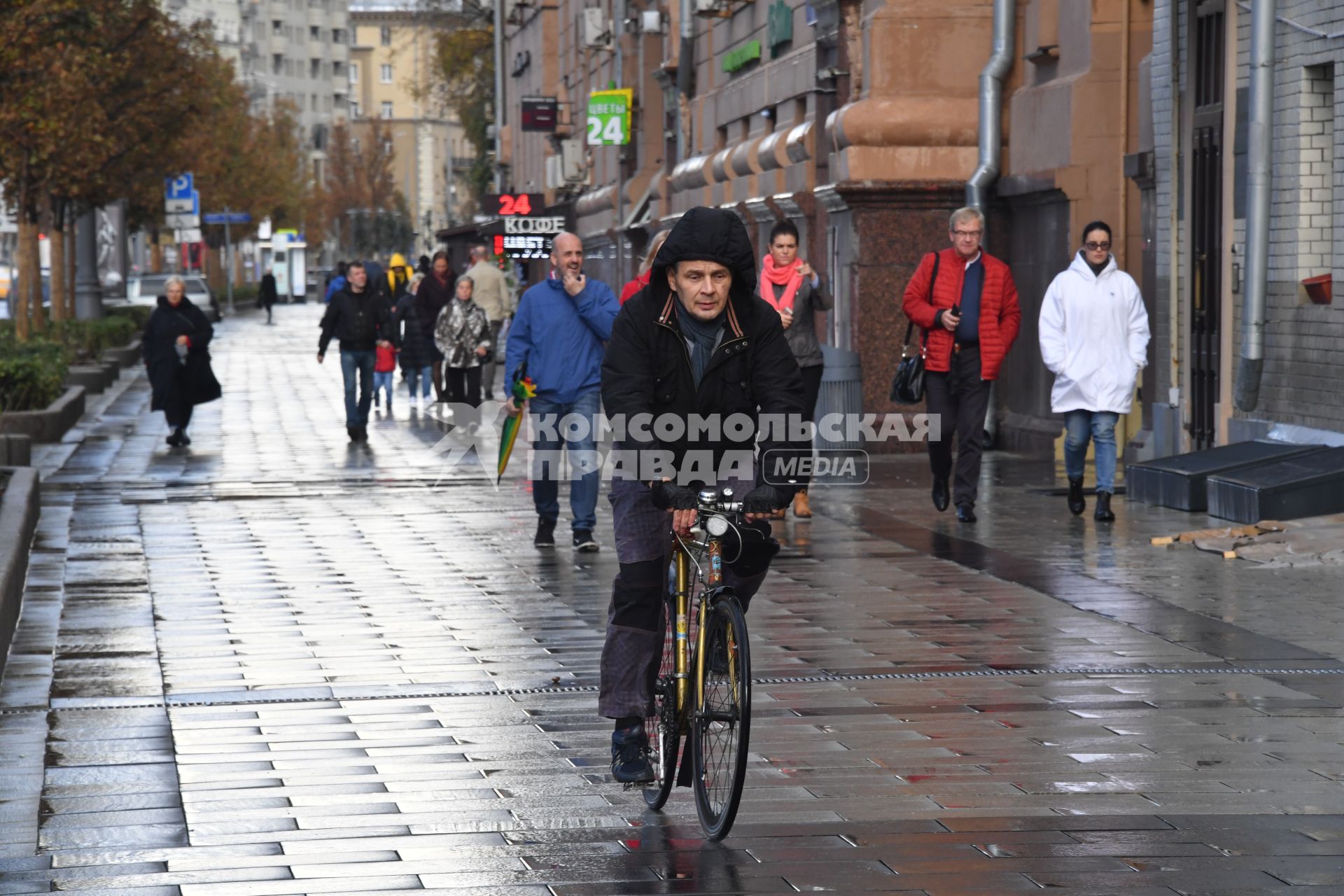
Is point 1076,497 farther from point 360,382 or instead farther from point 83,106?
point 83,106

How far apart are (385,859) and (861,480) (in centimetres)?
1155

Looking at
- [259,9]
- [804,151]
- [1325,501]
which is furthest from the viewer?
[259,9]

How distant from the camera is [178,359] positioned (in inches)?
854

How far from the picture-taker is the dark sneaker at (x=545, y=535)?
1291 centimetres

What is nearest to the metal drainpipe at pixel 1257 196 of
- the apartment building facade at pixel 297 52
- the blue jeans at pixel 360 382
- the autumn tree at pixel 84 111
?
the blue jeans at pixel 360 382

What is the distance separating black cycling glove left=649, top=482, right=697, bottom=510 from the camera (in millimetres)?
Result: 5922

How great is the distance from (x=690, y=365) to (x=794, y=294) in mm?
7482

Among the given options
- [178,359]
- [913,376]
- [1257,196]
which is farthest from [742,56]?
[913,376]

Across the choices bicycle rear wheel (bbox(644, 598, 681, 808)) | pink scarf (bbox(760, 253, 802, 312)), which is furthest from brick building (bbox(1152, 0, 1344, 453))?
bicycle rear wheel (bbox(644, 598, 681, 808))

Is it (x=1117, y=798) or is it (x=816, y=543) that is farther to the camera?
(x=816, y=543)

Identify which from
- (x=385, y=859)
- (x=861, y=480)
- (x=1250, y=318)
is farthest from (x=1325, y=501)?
(x=385, y=859)

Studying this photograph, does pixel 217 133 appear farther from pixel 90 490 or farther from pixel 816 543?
pixel 816 543

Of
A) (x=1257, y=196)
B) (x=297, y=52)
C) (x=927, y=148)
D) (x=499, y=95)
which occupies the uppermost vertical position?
(x=297, y=52)

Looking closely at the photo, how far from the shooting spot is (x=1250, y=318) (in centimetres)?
1452
